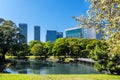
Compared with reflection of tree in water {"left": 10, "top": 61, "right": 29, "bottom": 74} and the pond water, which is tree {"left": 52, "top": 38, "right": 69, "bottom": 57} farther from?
reflection of tree in water {"left": 10, "top": 61, "right": 29, "bottom": 74}

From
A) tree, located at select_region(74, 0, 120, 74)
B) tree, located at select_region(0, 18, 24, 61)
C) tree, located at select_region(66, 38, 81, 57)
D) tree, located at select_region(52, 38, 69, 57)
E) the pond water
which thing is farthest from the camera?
tree, located at select_region(52, 38, 69, 57)

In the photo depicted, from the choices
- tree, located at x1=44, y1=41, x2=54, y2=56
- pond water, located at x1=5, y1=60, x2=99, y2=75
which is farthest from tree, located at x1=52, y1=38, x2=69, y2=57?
pond water, located at x1=5, y1=60, x2=99, y2=75

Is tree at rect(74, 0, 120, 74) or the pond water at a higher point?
tree at rect(74, 0, 120, 74)

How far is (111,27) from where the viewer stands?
33.4 feet

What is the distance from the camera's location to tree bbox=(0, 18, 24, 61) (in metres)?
49.7

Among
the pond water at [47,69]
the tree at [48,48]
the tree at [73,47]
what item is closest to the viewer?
the pond water at [47,69]

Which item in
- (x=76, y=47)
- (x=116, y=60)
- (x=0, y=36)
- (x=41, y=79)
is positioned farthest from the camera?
(x=76, y=47)

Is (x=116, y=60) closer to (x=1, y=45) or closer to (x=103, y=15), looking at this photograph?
(x=103, y=15)

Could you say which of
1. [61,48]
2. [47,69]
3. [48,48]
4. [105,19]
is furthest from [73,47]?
[105,19]

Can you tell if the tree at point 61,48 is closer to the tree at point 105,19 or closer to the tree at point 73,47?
the tree at point 73,47

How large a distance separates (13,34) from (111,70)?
32798mm

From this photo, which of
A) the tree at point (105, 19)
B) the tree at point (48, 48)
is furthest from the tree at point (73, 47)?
the tree at point (105, 19)

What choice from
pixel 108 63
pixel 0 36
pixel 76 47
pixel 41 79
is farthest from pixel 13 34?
pixel 41 79

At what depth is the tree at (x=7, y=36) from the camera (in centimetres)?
4966
